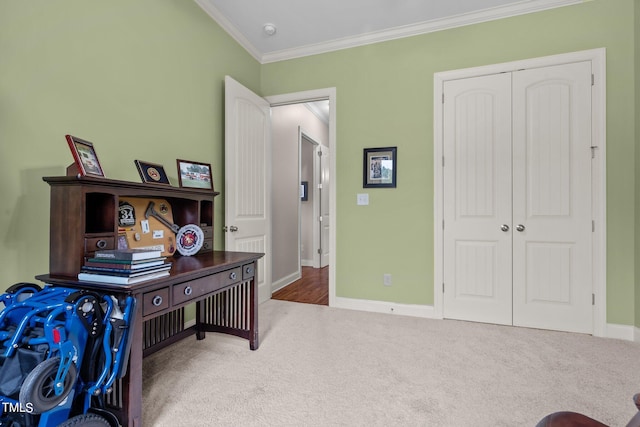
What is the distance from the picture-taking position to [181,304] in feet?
5.30

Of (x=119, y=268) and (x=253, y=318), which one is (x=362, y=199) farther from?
Result: (x=119, y=268)

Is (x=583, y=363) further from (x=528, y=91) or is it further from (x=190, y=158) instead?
(x=190, y=158)

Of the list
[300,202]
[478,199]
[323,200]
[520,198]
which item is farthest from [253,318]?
[323,200]

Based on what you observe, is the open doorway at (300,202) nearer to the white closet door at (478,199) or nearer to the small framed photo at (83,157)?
the white closet door at (478,199)

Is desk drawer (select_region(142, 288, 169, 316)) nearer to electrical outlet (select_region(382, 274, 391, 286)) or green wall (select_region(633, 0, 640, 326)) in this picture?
electrical outlet (select_region(382, 274, 391, 286))

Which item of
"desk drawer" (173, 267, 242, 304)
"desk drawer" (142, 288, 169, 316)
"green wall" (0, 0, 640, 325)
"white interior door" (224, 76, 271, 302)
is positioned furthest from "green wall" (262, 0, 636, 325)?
"desk drawer" (142, 288, 169, 316)

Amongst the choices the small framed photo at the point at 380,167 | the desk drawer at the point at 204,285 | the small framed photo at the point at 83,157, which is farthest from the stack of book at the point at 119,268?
the small framed photo at the point at 380,167

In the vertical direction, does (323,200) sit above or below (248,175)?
below

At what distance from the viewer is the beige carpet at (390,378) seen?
1542 millimetres

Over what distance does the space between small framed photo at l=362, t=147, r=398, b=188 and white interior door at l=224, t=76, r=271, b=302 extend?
1.09 m

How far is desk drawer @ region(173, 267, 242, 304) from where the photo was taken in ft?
5.24

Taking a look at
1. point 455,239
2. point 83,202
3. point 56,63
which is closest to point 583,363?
point 455,239

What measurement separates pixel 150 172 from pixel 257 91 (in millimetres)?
1927

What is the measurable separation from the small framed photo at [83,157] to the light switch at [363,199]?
222 cm
